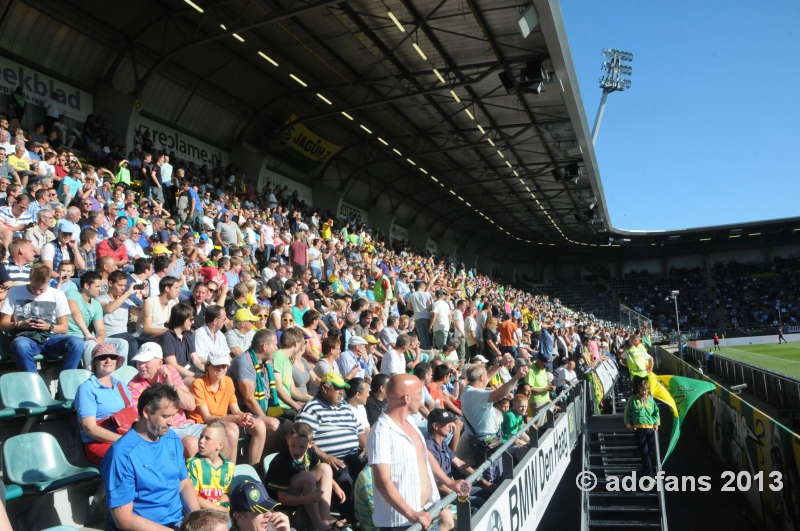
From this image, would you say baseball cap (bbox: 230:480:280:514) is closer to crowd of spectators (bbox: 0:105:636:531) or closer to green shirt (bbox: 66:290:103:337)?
crowd of spectators (bbox: 0:105:636:531)

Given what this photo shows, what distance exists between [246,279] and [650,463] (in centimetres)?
676

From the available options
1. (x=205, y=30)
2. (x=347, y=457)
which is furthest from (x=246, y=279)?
(x=205, y=30)

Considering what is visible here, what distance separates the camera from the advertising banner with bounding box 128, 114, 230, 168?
58.6ft

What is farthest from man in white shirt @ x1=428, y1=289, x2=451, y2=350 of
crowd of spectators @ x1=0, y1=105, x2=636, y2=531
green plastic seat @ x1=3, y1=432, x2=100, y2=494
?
green plastic seat @ x1=3, y1=432, x2=100, y2=494

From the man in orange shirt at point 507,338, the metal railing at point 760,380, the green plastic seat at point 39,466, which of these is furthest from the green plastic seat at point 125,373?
the metal railing at point 760,380

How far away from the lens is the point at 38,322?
18.4 feet

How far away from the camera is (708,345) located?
42.9 m

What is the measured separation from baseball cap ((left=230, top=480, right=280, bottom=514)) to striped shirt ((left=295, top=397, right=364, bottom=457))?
1.63 meters

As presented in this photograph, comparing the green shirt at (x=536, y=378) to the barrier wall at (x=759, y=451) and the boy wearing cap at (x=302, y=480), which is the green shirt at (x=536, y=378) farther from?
the boy wearing cap at (x=302, y=480)

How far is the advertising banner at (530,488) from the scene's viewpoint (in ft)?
14.7

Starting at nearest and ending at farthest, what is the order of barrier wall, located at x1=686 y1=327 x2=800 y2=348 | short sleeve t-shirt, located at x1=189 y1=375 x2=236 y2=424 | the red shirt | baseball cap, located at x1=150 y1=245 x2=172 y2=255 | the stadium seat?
the stadium seat < short sleeve t-shirt, located at x1=189 y1=375 x2=236 y2=424 < the red shirt < baseball cap, located at x1=150 y1=245 x2=172 y2=255 < barrier wall, located at x1=686 y1=327 x2=800 y2=348

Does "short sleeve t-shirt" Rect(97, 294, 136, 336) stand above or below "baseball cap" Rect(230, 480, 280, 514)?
above

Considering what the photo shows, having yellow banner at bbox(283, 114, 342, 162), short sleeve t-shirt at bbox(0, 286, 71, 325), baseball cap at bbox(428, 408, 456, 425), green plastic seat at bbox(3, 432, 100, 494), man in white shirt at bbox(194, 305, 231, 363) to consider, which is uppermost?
yellow banner at bbox(283, 114, 342, 162)

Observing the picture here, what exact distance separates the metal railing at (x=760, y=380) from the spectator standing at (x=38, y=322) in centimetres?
1467
